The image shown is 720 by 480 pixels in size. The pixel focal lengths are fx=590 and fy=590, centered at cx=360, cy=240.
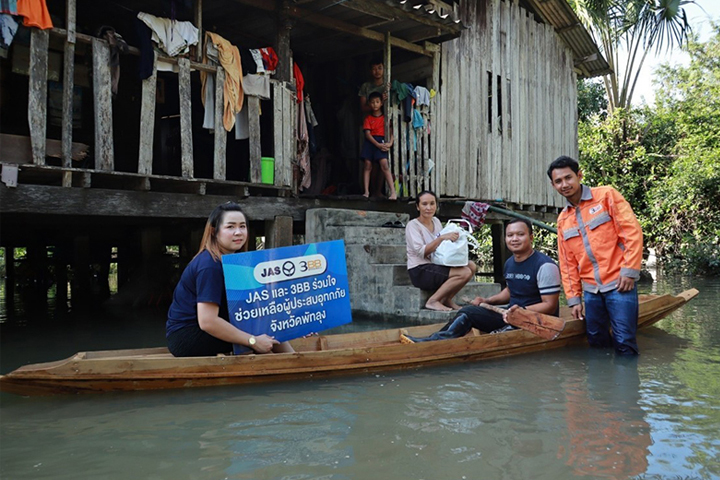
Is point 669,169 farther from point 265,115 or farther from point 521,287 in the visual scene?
point 521,287

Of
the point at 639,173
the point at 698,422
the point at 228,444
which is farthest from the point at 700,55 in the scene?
the point at 228,444

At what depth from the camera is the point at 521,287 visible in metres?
5.53

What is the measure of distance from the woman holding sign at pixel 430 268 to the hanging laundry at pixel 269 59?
269 cm

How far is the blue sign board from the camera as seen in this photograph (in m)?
4.21

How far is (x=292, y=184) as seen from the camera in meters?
8.00

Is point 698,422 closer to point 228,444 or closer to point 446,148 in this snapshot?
point 228,444

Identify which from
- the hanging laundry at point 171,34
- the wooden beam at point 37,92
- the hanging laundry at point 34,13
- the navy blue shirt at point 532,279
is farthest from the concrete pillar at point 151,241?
the navy blue shirt at point 532,279

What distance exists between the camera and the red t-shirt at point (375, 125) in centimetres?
913

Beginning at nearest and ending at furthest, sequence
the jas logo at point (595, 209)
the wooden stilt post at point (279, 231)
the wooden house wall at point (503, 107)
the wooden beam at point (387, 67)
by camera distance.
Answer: the jas logo at point (595, 209), the wooden stilt post at point (279, 231), the wooden beam at point (387, 67), the wooden house wall at point (503, 107)

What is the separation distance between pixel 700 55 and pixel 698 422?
81.6 feet

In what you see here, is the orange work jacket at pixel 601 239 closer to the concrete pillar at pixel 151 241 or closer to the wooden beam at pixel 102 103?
the wooden beam at pixel 102 103

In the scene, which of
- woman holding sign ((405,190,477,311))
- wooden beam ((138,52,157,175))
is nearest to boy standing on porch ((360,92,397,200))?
woman holding sign ((405,190,477,311))

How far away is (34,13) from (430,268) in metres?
4.79

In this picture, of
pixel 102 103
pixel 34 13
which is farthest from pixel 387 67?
pixel 34 13
